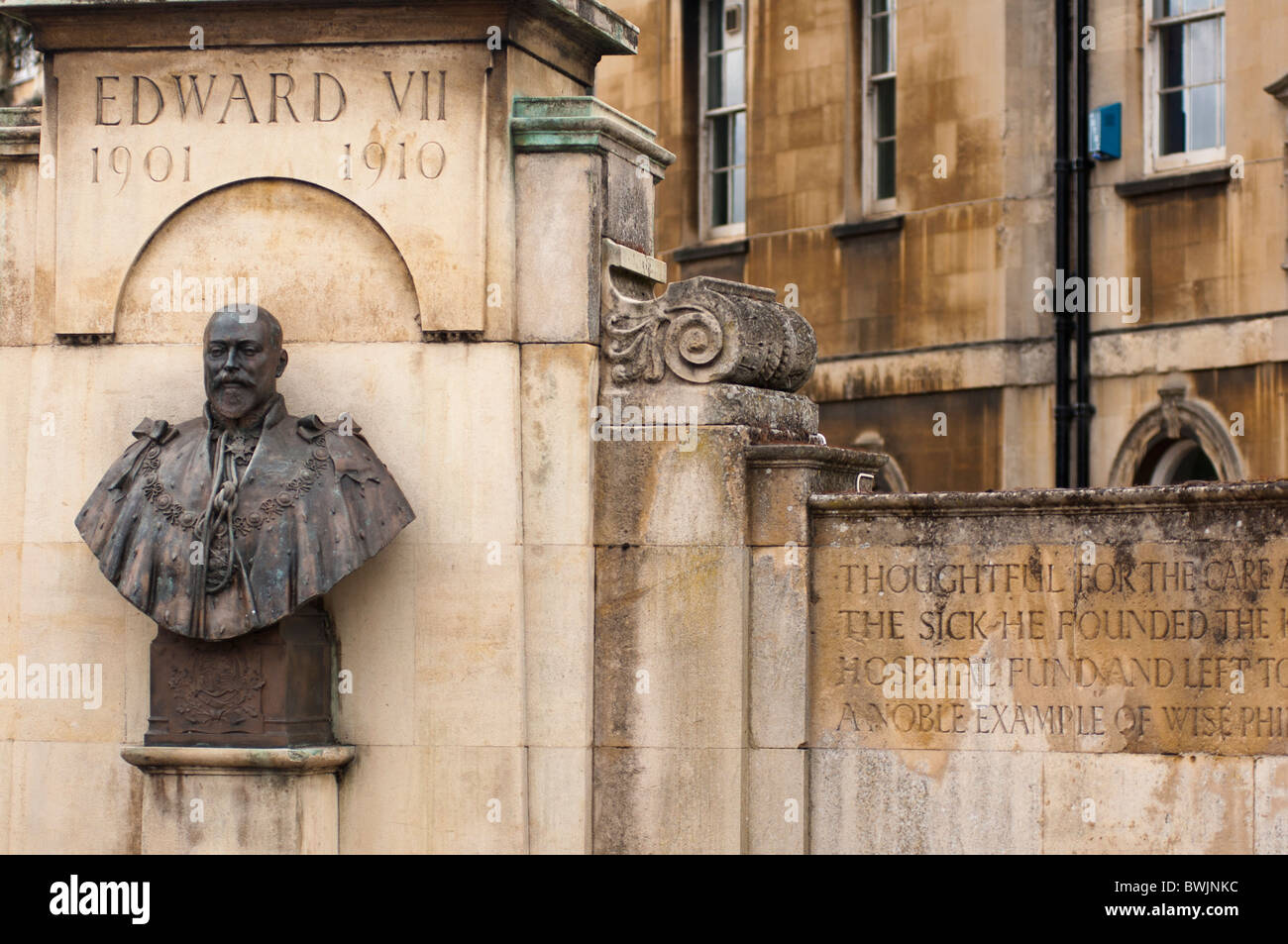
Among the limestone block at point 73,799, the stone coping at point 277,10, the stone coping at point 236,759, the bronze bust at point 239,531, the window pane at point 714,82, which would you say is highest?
the window pane at point 714,82

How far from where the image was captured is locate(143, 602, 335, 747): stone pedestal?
948 centimetres

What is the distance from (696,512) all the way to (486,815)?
1518 millimetres

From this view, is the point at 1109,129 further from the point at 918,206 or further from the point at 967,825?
the point at 967,825

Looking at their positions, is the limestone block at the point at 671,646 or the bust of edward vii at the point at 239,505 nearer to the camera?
the bust of edward vii at the point at 239,505

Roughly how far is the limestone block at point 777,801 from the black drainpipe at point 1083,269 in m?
12.0

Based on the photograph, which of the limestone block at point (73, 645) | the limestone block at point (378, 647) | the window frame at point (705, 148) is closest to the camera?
the limestone block at point (378, 647)

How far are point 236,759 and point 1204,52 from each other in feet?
44.7

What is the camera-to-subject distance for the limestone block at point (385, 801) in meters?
9.71

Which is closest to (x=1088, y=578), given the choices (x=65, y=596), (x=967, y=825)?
(x=967, y=825)

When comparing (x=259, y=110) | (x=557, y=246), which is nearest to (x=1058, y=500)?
(x=557, y=246)

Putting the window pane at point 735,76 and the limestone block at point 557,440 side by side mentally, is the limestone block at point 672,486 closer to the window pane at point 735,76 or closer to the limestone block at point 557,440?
the limestone block at point 557,440

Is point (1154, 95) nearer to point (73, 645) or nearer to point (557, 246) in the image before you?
point (557, 246)

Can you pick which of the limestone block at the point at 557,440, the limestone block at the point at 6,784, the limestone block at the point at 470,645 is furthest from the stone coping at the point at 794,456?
the limestone block at the point at 6,784

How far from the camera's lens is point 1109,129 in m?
20.8
